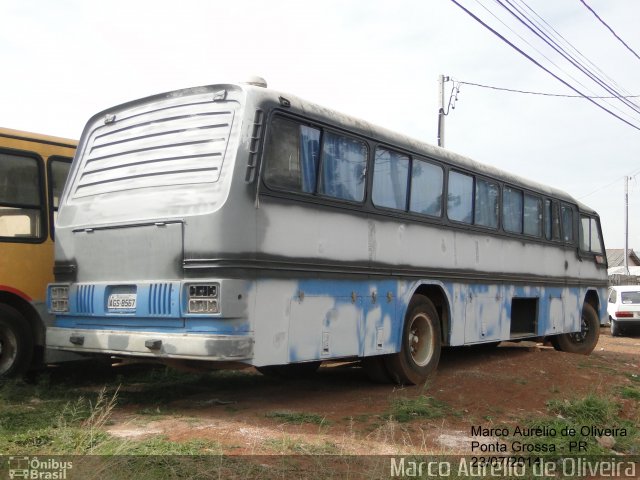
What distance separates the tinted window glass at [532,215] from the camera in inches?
446

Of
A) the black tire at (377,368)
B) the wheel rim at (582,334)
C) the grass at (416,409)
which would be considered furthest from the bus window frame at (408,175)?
the wheel rim at (582,334)

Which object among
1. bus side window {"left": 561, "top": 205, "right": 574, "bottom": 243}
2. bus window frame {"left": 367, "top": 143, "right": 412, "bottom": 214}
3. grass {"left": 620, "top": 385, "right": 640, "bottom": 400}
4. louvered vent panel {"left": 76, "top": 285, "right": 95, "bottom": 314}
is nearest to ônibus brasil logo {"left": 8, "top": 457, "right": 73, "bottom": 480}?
louvered vent panel {"left": 76, "top": 285, "right": 95, "bottom": 314}

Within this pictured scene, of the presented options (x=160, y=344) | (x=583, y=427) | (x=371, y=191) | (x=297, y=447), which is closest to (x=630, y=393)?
(x=583, y=427)

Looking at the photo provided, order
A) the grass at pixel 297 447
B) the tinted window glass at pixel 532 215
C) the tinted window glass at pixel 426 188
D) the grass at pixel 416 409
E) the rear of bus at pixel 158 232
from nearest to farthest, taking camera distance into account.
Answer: the grass at pixel 297 447 < the rear of bus at pixel 158 232 < the grass at pixel 416 409 < the tinted window glass at pixel 426 188 < the tinted window glass at pixel 532 215

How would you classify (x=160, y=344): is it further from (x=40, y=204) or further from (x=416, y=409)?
(x=40, y=204)

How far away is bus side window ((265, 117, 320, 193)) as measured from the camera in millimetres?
6199

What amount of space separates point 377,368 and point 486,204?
3.26m

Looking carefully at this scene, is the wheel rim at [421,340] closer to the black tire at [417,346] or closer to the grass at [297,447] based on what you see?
the black tire at [417,346]

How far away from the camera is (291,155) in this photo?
6.42m

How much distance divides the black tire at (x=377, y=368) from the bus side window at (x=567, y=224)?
19.4 ft

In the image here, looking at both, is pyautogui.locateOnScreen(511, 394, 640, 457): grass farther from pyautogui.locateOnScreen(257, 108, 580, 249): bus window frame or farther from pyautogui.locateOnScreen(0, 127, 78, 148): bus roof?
pyautogui.locateOnScreen(0, 127, 78, 148): bus roof

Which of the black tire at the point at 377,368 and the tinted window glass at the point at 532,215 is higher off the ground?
the tinted window glass at the point at 532,215

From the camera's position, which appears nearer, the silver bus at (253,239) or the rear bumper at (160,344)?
the rear bumper at (160,344)

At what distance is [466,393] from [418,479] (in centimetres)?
347
